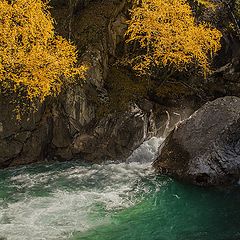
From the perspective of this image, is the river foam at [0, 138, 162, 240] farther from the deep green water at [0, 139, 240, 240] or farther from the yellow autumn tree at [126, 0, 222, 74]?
the yellow autumn tree at [126, 0, 222, 74]

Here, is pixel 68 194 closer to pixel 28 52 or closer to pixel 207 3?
pixel 28 52

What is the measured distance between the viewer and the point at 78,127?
1841 centimetres

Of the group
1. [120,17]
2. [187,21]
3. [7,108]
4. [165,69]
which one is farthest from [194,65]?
[7,108]

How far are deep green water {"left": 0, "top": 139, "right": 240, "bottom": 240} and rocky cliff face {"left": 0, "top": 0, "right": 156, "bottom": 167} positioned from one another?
0.95 m

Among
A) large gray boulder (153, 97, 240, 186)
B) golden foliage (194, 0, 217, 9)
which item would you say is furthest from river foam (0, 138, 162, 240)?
golden foliage (194, 0, 217, 9)

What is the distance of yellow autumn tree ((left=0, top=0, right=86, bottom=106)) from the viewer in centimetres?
1536

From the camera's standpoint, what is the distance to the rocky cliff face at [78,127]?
17.7 meters

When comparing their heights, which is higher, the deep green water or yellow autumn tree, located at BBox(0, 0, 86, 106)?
yellow autumn tree, located at BBox(0, 0, 86, 106)

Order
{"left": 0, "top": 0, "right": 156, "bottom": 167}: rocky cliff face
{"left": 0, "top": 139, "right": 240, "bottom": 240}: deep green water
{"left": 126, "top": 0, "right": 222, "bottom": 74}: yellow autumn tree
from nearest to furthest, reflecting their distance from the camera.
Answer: {"left": 0, "top": 139, "right": 240, "bottom": 240}: deep green water → {"left": 0, "top": 0, "right": 156, "bottom": 167}: rocky cliff face → {"left": 126, "top": 0, "right": 222, "bottom": 74}: yellow autumn tree

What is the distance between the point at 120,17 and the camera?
68.5ft

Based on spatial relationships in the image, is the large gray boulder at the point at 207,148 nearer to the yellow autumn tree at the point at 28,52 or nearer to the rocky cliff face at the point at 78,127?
the rocky cliff face at the point at 78,127

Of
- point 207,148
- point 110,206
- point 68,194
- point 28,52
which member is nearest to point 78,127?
point 28,52

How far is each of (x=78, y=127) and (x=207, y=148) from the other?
243 inches

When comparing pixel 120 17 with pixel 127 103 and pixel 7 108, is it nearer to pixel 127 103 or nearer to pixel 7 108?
pixel 127 103
